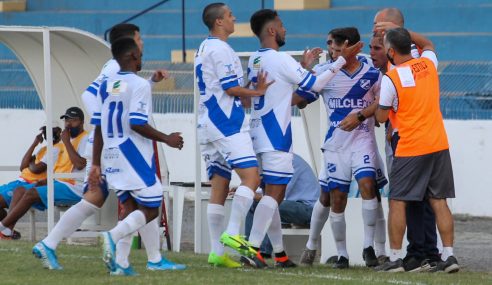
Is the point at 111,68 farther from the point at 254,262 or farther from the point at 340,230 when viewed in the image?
the point at 340,230

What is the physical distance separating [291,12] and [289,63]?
13183 millimetres

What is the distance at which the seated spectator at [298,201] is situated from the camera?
1232 centimetres

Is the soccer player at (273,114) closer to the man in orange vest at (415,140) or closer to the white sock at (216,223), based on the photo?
the white sock at (216,223)

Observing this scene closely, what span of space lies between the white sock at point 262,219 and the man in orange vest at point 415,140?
3.07 ft

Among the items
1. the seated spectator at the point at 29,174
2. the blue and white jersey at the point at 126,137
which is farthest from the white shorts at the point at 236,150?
the seated spectator at the point at 29,174

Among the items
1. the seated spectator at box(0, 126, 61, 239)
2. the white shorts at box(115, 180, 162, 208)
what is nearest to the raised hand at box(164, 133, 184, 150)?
the white shorts at box(115, 180, 162, 208)

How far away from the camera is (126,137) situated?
30.6ft

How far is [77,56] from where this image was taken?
1449 cm

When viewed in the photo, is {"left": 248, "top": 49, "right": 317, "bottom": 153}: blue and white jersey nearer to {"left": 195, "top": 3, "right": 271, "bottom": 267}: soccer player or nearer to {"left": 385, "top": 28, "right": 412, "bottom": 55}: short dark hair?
{"left": 195, "top": 3, "right": 271, "bottom": 267}: soccer player

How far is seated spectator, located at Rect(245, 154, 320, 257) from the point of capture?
485 inches

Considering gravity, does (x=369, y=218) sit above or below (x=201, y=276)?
above

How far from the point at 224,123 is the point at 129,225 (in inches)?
48.0

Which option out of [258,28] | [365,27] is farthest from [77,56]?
[365,27]

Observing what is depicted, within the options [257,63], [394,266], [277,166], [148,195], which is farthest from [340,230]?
[148,195]
